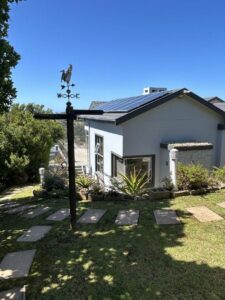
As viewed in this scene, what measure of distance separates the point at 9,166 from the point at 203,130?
11.9 m

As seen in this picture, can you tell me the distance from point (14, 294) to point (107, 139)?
30.3 feet

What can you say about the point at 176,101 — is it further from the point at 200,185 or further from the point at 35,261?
the point at 35,261

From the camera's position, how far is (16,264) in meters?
4.12

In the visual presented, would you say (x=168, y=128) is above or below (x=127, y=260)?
above

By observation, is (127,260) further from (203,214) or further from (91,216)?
(203,214)

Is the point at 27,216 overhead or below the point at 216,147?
below

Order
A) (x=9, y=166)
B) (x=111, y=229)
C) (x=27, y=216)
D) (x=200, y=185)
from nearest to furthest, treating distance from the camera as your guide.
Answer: (x=111, y=229) < (x=27, y=216) < (x=200, y=185) < (x=9, y=166)

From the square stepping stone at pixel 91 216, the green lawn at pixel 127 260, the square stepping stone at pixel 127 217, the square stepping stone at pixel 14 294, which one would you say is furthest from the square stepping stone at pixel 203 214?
the square stepping stone at pixel 14 294

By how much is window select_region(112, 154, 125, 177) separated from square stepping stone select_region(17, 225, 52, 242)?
5490 mm

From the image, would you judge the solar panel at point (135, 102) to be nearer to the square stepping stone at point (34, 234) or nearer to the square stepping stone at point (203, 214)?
the square stepping stone at point (203, 214)

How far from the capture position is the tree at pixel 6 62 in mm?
6707

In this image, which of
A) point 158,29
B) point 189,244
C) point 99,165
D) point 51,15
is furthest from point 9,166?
point 189,244

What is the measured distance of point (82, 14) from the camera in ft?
37.1

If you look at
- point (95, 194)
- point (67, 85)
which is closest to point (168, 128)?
point (95, 194)
